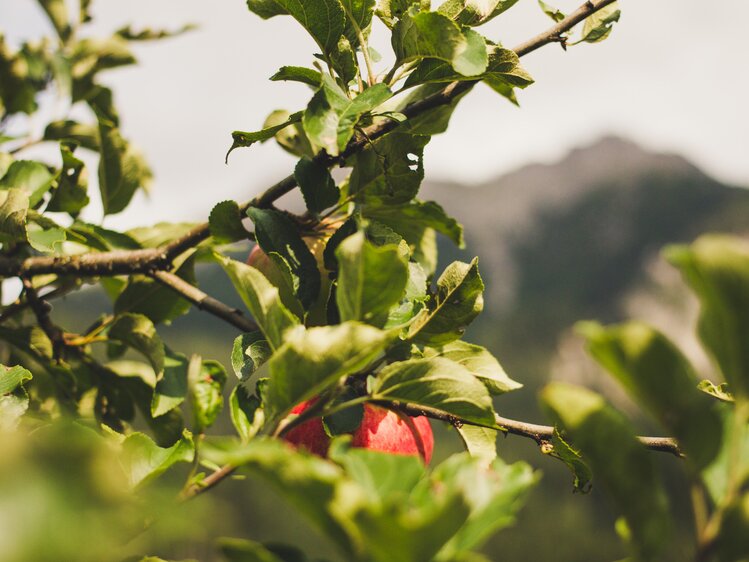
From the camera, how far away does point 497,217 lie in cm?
4522

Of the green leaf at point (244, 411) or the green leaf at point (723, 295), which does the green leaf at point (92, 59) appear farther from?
the green leaf at point (723, 295)

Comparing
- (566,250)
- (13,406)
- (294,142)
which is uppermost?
(294,142)

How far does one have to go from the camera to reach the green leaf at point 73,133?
4.58ft

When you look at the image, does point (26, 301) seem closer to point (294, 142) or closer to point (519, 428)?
point (294, 142)

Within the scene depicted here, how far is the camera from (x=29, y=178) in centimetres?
100

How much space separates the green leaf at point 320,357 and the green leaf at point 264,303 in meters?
0.07

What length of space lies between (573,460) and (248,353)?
0.35m

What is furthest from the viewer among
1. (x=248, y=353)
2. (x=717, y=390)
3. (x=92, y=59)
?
(x=92, y=59)

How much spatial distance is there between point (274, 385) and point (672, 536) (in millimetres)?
255

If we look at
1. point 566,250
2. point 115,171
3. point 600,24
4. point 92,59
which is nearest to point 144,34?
point 92,59

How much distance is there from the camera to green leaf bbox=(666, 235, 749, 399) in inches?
12.2

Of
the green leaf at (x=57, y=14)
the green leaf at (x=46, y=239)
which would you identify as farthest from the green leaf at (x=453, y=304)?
the green leaf at (x=57, y=14)

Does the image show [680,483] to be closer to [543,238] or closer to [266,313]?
[266,313]

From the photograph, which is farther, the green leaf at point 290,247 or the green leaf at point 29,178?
the green leaf at point 29,178
